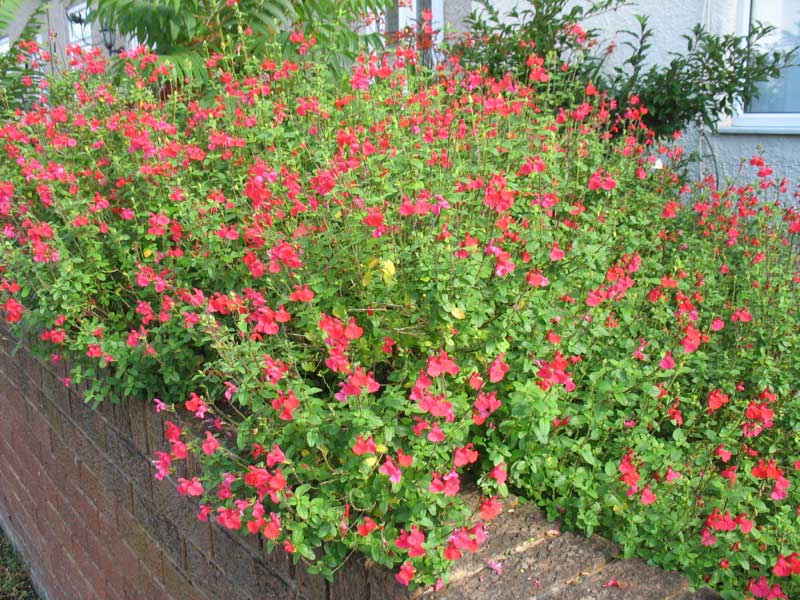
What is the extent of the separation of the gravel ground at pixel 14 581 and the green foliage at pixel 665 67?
169 inches

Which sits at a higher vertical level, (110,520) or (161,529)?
(161,529)

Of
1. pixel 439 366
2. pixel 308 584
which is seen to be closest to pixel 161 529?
pixel 308 584

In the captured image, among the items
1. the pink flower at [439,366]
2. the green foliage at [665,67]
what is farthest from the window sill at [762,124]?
the pink flower at [439,366]

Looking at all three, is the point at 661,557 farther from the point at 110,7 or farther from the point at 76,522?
the point at 110,7

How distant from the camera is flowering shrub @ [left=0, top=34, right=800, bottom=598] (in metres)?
1.72

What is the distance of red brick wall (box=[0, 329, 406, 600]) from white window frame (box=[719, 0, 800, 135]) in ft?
14.4

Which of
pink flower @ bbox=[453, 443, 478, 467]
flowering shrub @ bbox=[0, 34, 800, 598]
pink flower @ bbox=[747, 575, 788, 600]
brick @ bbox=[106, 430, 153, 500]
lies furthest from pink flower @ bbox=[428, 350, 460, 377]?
brick @ bbox=[106, 430, 153, 500]

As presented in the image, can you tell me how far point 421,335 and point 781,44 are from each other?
4469 mm

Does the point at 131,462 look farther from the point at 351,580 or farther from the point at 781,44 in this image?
the point at 781,44

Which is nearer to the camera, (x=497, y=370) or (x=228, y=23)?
(x=497, y=370)

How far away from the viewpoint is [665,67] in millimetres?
5016

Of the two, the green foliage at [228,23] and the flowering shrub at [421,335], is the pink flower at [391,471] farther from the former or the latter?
the green foliage at [228,23]

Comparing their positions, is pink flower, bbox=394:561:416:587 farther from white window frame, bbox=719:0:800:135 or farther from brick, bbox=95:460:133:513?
white window frame, bbox=719:0:800:135

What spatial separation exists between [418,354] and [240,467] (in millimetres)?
560
